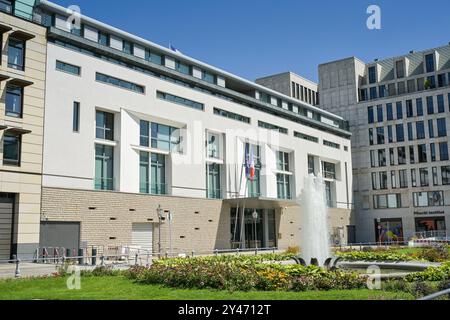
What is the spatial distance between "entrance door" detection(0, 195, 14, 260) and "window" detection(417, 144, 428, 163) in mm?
60367

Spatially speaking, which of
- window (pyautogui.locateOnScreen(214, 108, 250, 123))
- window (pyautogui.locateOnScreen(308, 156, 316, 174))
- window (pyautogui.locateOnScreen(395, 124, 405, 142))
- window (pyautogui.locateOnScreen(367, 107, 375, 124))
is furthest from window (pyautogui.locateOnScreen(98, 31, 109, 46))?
window (pyautogui.locateOnScreen(395, 124, 405, 142))

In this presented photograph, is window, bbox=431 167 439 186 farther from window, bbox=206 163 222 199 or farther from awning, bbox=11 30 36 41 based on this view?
awning, bbox=11 30 36 41

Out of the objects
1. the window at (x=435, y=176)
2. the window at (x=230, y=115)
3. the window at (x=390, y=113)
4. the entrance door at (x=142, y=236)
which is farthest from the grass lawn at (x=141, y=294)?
the window at (x=390, y=113)

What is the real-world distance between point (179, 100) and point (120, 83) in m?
6.47

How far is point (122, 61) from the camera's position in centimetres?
3947

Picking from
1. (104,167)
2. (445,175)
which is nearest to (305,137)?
(445,175)

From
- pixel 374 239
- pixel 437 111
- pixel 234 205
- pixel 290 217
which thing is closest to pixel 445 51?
pixel 437 111

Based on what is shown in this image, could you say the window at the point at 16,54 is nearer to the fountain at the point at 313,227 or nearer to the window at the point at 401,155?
the fountain at the point at 313,227

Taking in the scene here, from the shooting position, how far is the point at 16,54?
102ft

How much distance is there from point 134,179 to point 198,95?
11.3 metres

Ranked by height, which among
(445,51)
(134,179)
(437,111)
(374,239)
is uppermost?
(445,51)

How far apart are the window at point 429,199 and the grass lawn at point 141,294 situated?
208ft

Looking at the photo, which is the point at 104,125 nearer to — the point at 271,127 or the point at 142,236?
the point at 142,236
